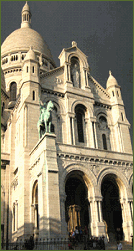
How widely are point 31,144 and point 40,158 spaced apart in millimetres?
4462

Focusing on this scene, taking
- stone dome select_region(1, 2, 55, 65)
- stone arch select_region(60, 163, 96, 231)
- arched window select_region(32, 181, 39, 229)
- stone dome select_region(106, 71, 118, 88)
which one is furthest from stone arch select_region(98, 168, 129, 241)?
stone dome select_region(1, 2, 55, 65)

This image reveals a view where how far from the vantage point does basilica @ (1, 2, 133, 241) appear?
2428cm

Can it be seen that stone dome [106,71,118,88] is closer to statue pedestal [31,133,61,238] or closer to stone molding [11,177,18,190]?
statue pedestal [31,133,61,238]

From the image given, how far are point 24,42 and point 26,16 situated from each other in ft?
55.1

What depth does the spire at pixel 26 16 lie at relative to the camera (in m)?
68.1

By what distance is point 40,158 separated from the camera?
25.1 m

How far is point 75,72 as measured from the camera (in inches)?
1524

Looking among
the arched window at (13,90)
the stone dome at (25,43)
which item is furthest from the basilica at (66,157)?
the stone dome at (25,43)

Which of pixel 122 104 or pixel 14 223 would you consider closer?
pixel 14 223

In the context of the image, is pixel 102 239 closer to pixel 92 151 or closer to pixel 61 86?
pixel 92 151

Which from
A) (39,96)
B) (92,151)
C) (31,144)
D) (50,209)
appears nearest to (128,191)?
(92,151)

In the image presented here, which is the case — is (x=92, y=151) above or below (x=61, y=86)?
below

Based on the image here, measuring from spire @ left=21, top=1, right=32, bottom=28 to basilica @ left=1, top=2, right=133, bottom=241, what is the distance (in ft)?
97.5

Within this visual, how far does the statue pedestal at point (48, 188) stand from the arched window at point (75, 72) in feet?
47.7
